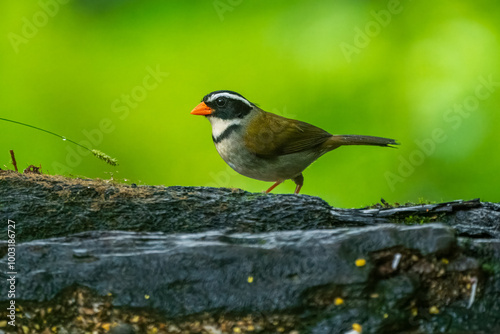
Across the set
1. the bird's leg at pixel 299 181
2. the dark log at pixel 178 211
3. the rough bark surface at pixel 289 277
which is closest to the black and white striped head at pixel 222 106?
the bird's leg at pixel 299 181

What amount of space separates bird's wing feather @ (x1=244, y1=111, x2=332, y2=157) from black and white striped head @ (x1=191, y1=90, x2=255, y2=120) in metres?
0.15

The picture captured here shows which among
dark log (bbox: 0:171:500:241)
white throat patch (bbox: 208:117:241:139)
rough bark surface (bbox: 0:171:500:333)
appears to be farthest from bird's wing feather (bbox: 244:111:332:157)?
rough bark surface (bbox: 0:171:500:333)

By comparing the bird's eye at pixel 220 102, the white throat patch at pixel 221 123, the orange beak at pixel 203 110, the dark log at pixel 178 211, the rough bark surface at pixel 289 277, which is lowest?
the rough bark surface at pixel 289 277

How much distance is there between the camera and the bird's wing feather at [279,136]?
196 inches

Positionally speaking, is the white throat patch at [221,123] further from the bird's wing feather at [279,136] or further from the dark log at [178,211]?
the dark log at [178,211]

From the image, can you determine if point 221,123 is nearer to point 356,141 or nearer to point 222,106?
point 222,106

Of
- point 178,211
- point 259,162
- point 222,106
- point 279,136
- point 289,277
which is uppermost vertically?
point 222,106

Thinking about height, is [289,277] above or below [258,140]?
below

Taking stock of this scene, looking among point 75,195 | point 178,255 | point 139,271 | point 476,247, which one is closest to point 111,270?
point 139,271

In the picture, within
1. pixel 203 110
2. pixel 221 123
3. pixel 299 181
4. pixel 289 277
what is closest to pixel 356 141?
pixel 299 181

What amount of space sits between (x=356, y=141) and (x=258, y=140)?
0.87m

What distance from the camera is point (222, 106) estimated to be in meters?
5.07

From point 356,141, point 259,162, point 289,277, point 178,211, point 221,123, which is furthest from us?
point 356,141

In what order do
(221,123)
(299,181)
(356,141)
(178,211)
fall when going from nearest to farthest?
1. (178,211)
2. (221,123)
3. (356,141)
4. (299,181)
